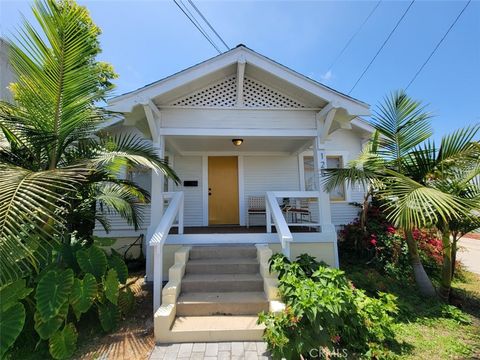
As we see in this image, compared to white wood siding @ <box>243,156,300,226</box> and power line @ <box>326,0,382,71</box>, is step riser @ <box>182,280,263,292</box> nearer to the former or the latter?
white wood siding @ <box>243,156,300,226</box>

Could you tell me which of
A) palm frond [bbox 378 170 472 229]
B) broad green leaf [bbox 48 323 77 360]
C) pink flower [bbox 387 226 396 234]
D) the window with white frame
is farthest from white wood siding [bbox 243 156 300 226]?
broad green leaf [bbox 48 323 77 360]

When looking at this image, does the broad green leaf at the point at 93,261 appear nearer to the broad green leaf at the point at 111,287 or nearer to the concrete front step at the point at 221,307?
the broad green leaf at the point at 111,287

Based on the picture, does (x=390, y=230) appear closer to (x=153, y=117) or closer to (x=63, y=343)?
(x=153, y=117)

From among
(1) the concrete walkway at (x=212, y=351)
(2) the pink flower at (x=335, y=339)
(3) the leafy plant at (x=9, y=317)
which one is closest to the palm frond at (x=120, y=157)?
(3) the leafy plant at (x=9, y=317)

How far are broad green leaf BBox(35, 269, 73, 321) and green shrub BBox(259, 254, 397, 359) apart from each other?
6.98 feet

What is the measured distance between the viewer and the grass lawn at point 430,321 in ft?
8.96

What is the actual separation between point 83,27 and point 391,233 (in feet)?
22.4

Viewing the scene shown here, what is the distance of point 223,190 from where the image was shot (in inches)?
288

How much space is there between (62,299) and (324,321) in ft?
8.89

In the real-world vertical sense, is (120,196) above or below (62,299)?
above

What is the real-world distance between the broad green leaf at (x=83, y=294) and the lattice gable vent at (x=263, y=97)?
4010 mm

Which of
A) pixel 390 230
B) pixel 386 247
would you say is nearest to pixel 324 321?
pixel 386 247

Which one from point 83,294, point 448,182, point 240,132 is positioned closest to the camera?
point 83,294

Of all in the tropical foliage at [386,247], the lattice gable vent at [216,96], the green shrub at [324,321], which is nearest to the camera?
the green shrub at [324,321]
